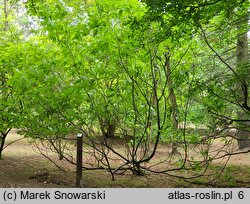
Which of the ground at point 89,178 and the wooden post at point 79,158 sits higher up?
the wooden post at point 79,158

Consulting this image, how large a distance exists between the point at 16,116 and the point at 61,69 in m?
1.53

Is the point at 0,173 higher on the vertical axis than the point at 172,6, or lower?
lower

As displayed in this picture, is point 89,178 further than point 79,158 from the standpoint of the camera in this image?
Yes

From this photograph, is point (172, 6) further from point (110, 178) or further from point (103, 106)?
point (110, 178)

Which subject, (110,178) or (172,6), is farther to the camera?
(110,178)

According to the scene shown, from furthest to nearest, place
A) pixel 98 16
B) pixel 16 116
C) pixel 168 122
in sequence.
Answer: pixel 168 122, pixel 16 116, pixel 98 16

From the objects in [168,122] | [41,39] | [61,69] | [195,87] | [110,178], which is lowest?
[110,178]

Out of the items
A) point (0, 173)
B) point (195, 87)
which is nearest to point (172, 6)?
point (195, 87)

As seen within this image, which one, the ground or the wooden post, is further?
the ground

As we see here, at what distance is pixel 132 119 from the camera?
824cm

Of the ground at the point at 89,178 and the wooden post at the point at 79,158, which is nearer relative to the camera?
the wooden post at the point at 79,158

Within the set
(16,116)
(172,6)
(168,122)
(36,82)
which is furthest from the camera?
(168,122)

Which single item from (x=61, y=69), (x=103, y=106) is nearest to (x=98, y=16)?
(x=61, y=69)

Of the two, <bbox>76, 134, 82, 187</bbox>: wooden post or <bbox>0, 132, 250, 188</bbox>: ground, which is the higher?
<bbox>76, 134, 82, 187</bbox>: wooden post
